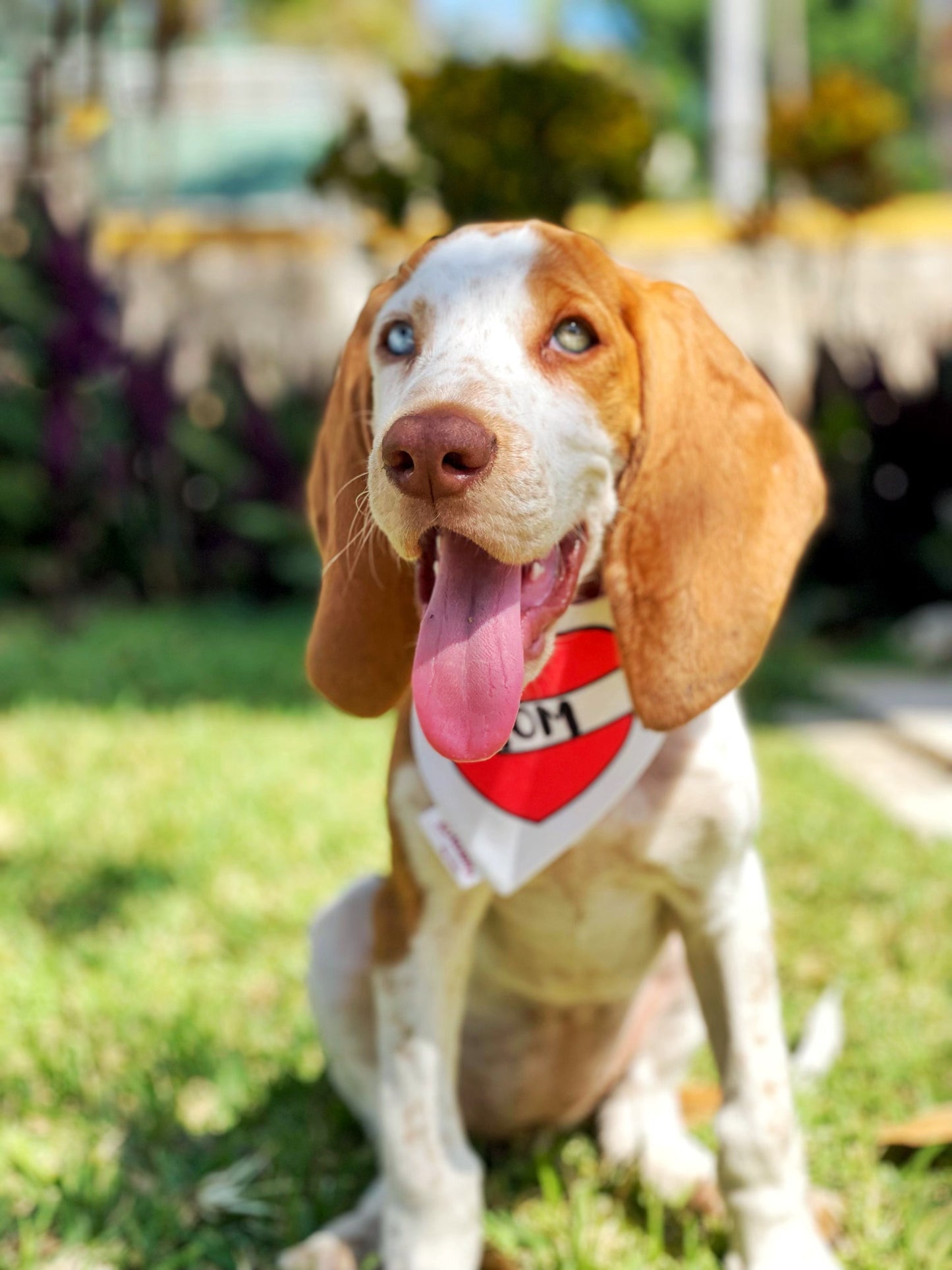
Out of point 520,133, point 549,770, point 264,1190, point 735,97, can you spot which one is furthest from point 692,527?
point 735,97

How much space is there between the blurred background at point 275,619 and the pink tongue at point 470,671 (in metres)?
0.89

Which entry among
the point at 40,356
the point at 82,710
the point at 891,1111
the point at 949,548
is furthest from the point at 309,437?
the point at 891,1111

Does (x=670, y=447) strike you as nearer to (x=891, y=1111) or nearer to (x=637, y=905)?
(x=637, y=905)

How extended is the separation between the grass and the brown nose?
119cm

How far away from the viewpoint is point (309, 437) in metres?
7.91

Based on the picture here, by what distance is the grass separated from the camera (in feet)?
6.65

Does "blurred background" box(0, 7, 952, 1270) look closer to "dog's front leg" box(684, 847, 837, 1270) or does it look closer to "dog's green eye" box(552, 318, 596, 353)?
"dog's front leg" box(684, 847, 837, 1270)

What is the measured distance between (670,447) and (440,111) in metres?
6.60

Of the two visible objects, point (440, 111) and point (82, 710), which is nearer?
point (82, 710)

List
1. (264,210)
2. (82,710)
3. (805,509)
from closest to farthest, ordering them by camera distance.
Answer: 1. (805,509)
2. (82,710)
3. (264,210)

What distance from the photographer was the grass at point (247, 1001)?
203 centimetres

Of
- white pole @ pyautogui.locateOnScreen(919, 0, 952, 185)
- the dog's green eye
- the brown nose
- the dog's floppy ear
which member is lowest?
white pole @ pyautogui.locateOnScreen(919, 0, 952, 185)

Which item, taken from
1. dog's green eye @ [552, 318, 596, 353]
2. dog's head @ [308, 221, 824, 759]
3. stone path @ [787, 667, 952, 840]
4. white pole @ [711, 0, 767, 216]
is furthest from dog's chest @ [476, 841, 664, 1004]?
white pole @ [711, 0, 767, 216]

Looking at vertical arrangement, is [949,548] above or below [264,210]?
below
